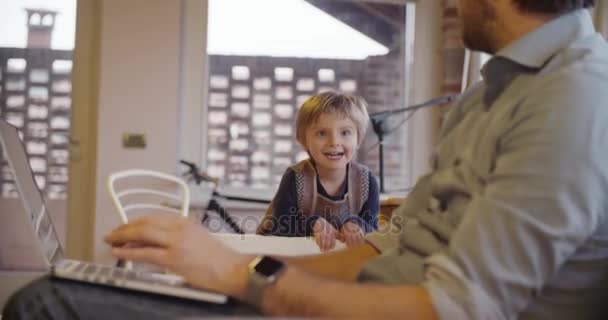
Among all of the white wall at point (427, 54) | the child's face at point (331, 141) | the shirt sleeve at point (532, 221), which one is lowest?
the shirt sleeve at point (532, 221)

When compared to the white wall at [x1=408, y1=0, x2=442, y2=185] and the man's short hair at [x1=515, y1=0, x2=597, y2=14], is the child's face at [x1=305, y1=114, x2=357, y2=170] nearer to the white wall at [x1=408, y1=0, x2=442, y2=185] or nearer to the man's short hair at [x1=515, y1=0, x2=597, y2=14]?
the man's short hair at [x1=515, y1=0, x2=597, y2=14]

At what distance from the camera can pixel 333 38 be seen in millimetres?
3584

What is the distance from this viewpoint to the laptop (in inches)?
27.0

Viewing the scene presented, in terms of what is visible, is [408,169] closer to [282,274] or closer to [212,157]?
[212,157]

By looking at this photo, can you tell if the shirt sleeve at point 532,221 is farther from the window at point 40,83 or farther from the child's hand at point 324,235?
the window at point 40,83

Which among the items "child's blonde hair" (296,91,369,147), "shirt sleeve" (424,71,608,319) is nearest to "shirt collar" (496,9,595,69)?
"shirt sleeve" (424,71,608,319)

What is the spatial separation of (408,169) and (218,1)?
1467 millimetres

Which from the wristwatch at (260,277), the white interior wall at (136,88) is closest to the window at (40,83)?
the white interior wall at (136,88)

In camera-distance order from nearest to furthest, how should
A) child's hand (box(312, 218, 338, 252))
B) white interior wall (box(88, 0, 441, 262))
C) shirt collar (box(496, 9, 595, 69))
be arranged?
shirt collar (box(496, 9, 595, 69)), child's hand (box(312, 218, 338, 252)), white interior wall (box(88, 0, 441, 262))

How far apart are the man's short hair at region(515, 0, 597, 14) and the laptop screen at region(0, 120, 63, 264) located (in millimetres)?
2371

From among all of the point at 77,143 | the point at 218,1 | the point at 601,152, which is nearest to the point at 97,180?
the point at 77,143

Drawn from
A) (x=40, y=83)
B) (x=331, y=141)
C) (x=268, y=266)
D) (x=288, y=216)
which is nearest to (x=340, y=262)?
(x=268, y=266)

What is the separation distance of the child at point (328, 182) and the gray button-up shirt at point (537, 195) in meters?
1.05

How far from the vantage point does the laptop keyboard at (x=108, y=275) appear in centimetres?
69
